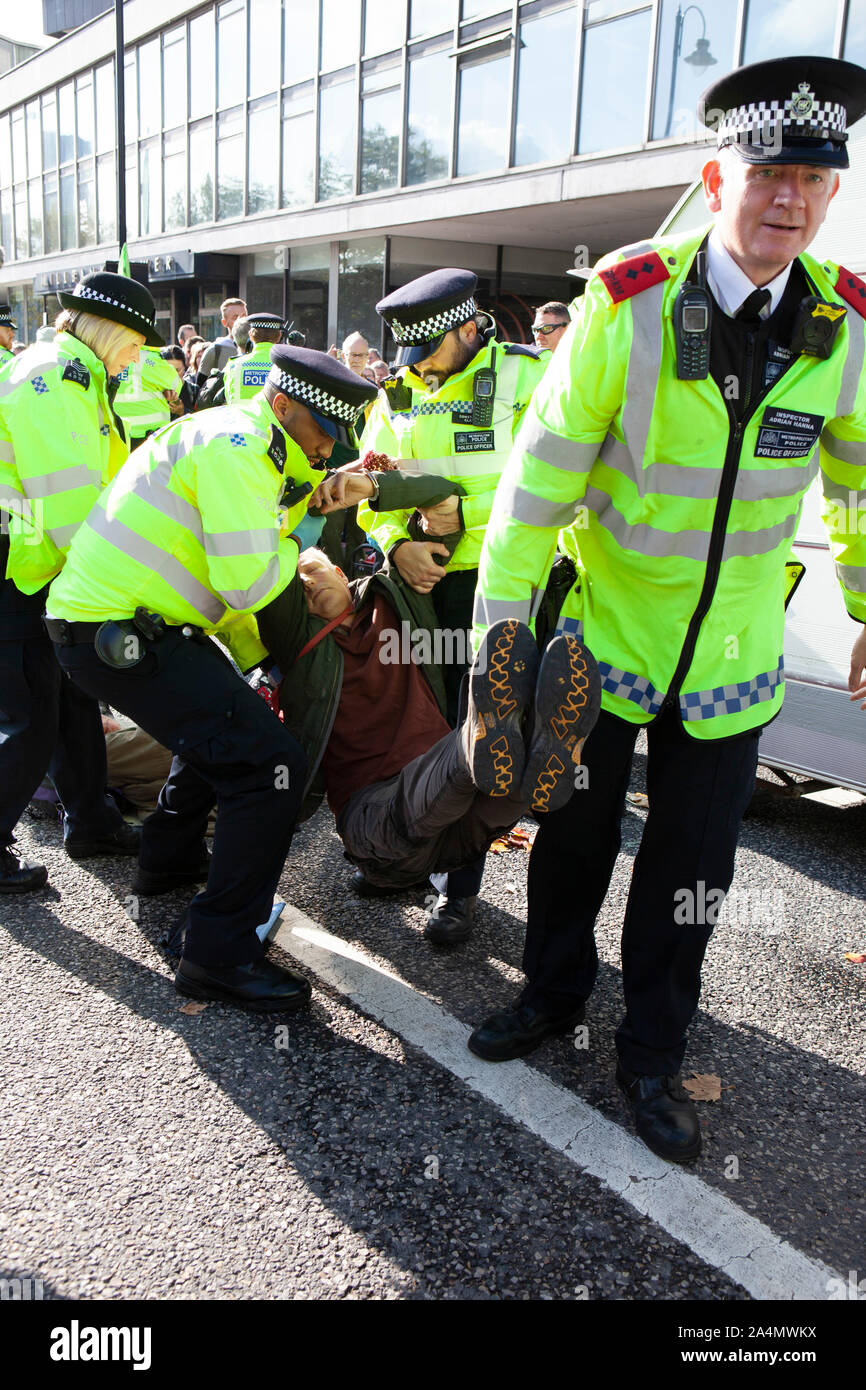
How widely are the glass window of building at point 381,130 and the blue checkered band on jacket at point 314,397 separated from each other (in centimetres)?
1518

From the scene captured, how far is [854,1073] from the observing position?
2.95m

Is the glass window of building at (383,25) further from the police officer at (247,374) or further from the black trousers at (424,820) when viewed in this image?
the black trousers at (424,820)

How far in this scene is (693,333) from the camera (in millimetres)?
2242

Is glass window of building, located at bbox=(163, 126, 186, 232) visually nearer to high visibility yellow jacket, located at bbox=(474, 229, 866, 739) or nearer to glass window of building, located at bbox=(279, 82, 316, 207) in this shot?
glass window of building, located at bbox=(279, 82, 316, 207)

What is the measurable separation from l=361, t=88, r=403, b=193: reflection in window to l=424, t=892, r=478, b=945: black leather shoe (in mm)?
15616

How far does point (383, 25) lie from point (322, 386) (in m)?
16.4

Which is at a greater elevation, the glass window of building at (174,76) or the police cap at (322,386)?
the glass window of building at (174,76)

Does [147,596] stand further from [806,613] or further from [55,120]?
[55,120]

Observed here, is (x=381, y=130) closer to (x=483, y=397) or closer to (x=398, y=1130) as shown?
(x=483, y=397)

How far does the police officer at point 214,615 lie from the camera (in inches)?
117

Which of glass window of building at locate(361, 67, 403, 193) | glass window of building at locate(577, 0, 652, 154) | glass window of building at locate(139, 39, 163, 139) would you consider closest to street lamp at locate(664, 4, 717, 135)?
glass window of building at locate(577, 0, 652, 154)

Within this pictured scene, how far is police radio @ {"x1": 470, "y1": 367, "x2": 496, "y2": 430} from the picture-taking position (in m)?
3.71

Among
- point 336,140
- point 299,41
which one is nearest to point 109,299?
point 336,140

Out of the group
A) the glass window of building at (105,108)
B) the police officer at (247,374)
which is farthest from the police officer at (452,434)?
the glass window of building at (105,108)
